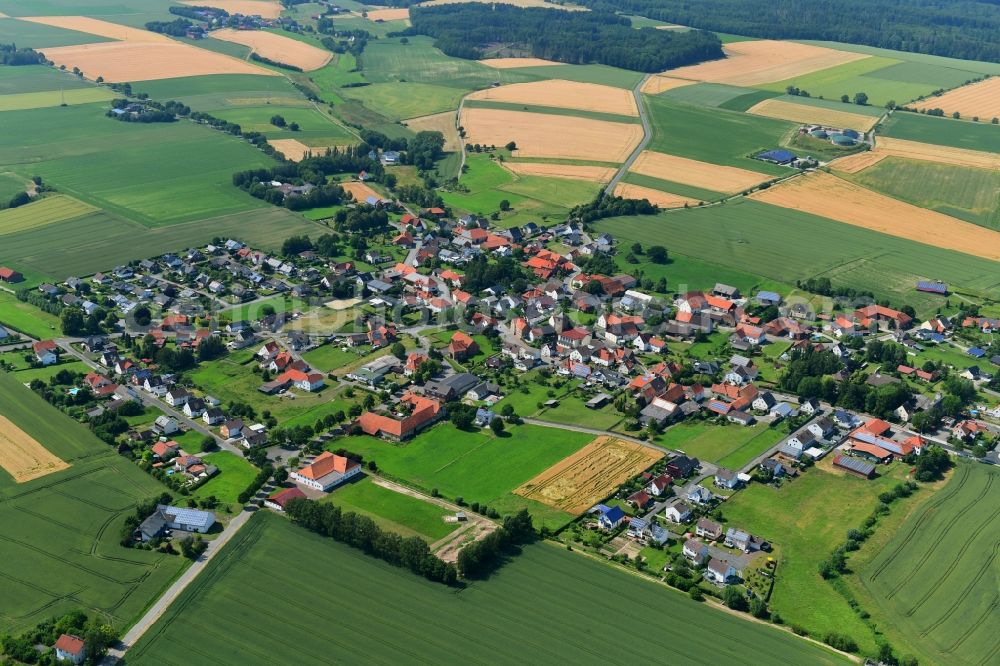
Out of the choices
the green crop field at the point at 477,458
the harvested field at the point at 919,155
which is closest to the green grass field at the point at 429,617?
the green crop field at the point at 477,458

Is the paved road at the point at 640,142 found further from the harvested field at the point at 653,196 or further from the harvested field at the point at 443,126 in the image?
the harvested field at the point at 443,126

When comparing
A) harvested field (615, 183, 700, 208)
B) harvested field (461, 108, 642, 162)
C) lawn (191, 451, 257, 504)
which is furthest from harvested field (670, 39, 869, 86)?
lawn (191, 451, 257, 504)

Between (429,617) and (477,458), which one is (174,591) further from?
(477,458)

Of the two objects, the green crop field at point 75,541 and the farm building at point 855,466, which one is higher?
the farm building at point 855,466

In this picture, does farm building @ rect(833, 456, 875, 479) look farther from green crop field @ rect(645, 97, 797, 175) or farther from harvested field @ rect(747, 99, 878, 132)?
harvested field @ rect(747, 99, 878, 132)

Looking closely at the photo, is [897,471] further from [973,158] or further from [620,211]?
[973,158]

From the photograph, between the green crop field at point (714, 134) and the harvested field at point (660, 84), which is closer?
the green crop field at point (714, 134)

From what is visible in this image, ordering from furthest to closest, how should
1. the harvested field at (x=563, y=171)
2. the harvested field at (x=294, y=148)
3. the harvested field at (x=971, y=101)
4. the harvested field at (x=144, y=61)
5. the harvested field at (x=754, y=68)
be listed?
the harvested field at (x=754, y=68)
the harvested field at (x=144, y=61)
the harvested field at (x=971, y=101)
the harvested field at (x=294, y=148)
the harvested field at (x=563, y=171)
